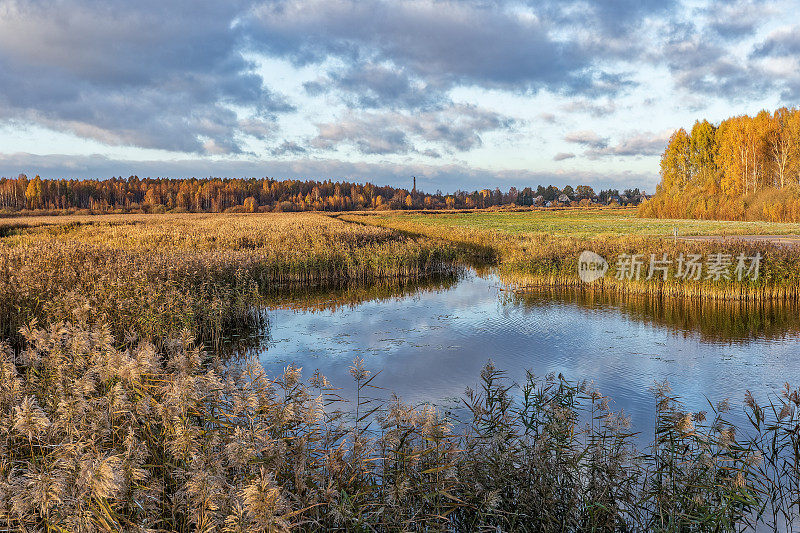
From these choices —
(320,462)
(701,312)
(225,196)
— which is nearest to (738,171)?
(701,312)

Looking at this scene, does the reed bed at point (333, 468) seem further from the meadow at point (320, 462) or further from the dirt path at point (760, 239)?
the dirt path at point (760, 239)

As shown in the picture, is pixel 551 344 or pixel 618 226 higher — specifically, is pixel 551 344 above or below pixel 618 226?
below

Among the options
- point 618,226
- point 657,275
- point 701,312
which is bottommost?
point 701,312

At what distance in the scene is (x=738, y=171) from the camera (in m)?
59.2

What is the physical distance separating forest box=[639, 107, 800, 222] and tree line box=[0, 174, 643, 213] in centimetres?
7297

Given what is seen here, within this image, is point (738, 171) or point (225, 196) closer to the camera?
point (738, 171)

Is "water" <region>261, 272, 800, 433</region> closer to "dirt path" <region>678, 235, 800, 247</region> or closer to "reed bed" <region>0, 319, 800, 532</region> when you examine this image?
"reed bed" <region>0, 319, 800, 532</region>

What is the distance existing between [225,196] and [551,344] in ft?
438

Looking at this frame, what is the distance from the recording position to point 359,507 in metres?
3.45

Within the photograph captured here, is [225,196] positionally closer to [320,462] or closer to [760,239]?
[760,239]

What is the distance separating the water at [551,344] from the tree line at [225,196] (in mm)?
96037

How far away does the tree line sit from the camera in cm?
11238

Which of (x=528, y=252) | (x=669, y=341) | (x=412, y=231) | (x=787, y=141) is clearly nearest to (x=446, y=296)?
(x=528, y=252)

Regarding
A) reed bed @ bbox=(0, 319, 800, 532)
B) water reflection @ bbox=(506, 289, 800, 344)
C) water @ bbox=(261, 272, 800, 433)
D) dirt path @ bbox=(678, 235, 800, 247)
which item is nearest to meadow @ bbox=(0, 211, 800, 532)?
reed bed @ bbox=(0, 319, 800, 532)
